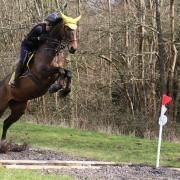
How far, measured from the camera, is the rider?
33.6 feet

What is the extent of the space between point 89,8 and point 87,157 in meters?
14.1

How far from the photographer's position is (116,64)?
24562 millimetres

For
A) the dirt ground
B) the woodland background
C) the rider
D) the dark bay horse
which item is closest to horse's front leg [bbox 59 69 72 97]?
the dark bay horse

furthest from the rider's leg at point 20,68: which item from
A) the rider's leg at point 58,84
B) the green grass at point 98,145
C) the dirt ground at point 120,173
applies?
the green grass at point 98,145

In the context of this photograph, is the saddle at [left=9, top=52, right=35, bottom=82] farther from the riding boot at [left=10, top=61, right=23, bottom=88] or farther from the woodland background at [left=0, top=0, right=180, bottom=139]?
the woodland background at [left=0, top=0, right=180, bottom=139]

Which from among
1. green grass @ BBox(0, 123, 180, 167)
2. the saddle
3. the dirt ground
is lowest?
green grass @ BBox(0, 123, 180, 167)

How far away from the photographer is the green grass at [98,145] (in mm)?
12344

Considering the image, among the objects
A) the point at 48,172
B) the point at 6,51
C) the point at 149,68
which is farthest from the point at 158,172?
the point at 6,51

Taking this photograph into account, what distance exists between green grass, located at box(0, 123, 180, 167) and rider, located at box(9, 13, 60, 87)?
316cm

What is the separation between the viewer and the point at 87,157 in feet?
39.6

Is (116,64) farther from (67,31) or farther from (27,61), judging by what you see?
(67,31)

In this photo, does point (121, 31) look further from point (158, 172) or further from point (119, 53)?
point (158, 172)

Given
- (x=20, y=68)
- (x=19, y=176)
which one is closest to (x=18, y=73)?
(x=20, y=68)

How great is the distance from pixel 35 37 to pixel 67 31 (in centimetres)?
120
